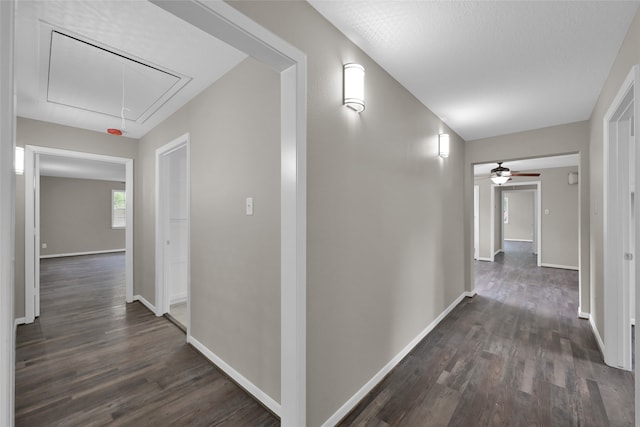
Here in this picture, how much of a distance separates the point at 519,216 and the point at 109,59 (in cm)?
1434

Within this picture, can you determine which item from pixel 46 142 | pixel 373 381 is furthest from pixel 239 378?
pixel 46 142

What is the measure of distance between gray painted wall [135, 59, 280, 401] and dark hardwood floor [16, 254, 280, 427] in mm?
219

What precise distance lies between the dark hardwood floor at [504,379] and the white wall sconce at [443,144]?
6.70 ft

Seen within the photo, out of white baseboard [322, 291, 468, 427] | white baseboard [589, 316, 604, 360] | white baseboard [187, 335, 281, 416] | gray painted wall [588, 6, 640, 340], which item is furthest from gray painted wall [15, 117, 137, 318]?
white baseboard [589, 316, 604, 360]

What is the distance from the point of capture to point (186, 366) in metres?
2.37

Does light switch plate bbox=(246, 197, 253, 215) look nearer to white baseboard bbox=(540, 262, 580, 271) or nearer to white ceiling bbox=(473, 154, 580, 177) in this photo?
white ceiling bbox=(473, 154, 580, 177)

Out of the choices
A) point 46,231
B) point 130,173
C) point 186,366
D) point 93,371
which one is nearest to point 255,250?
point 186,366

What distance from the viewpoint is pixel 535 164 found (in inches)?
253

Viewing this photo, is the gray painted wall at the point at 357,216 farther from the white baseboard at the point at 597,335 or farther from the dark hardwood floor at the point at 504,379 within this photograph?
the white baseboard at the point at 597,335

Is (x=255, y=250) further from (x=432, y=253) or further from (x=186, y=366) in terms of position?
(x=432, y=253)

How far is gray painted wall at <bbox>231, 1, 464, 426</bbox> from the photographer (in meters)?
1.57

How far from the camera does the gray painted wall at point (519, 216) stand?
11.5 metres

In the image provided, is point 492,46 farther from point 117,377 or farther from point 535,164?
point 535,164

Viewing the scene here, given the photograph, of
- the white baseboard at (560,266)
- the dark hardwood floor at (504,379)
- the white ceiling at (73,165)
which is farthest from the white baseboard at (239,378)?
the white baseboard at (560,266)
